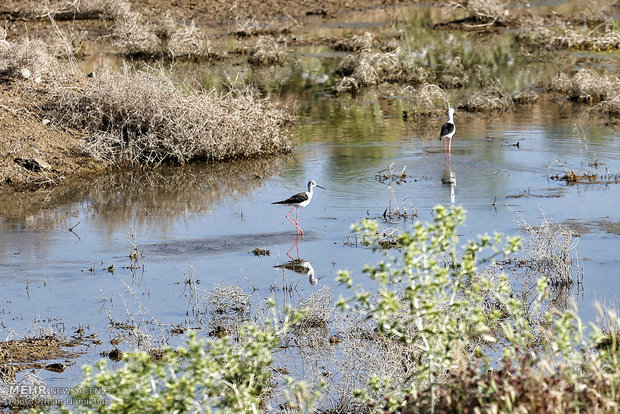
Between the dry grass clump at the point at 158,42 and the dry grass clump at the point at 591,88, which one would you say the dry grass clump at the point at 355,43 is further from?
the dry grass clump at the point at 591,88

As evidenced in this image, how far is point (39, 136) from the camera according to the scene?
16172 mm

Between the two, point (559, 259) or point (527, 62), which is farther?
point (527, 62)

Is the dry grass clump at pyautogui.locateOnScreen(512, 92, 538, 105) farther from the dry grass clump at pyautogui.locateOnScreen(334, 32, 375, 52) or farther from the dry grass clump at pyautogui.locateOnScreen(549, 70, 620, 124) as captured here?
the dry grass clump at pyautogui.locateOnScreen(334, 32, 375, 52)

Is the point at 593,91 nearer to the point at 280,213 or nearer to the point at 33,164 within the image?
the point at 280,213

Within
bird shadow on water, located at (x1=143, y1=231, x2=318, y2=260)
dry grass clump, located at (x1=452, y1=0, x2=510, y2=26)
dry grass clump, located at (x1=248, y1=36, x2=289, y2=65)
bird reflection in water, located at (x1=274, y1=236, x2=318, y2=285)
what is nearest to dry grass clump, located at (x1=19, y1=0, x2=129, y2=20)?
dry grass clump, located at (x1=248, y1=36, x2=289, y2=65)

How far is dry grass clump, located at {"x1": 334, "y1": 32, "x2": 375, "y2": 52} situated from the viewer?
26.2 metres

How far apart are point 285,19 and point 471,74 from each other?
942cm

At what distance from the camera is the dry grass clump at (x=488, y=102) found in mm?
20281

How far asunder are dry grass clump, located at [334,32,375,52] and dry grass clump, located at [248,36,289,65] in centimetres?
184

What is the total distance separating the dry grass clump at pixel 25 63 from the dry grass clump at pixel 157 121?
56.0 inches

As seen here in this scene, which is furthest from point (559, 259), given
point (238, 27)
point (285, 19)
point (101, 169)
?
point (285, 19)

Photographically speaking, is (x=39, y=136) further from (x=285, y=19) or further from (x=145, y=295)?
(x=285, y=19)

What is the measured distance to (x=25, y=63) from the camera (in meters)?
18.0

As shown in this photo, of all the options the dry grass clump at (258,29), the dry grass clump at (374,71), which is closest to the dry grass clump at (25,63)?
the dry grass clump at (374,71)
